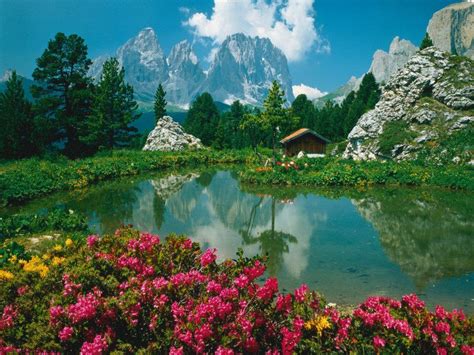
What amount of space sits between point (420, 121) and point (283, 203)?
24200mm

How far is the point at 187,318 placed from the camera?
342 centimetres

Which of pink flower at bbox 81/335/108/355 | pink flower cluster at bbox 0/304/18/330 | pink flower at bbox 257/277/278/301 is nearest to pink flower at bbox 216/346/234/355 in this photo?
pink flower at bbox 257/277/278/301

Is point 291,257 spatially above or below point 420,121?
below

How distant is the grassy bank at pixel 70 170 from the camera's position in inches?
718

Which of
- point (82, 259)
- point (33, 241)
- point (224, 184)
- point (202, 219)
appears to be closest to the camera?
point (82, 259)

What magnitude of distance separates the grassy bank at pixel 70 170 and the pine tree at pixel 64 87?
475 centimetres

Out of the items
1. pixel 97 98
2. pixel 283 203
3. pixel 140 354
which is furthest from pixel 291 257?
pixel 97 98

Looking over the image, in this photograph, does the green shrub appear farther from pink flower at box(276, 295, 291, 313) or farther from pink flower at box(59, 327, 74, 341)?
pink flower at box(59, 327, 74, 341)

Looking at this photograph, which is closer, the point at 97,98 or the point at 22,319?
the point at 22,319

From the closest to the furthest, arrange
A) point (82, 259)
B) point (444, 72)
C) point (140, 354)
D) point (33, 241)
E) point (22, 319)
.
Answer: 1. point (140, 354)
2. point (22, 319)
3. point (82, 259)
4. point (33, 241)
5. point (444, 72)

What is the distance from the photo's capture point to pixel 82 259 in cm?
451

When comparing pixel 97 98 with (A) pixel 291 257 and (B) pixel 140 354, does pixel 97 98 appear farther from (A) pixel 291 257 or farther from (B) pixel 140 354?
(B) pixel 140 354

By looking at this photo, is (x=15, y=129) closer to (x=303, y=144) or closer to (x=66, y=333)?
(x=66, y=333)

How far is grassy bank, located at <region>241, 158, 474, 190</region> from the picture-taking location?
22.6 meters
